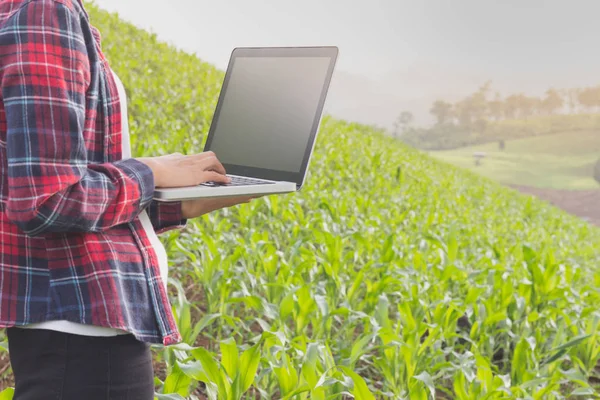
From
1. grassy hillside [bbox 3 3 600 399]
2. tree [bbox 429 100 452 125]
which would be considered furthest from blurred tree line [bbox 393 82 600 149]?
grassy hillside [bbox 3 3 600 399]

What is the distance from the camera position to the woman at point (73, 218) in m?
1.09

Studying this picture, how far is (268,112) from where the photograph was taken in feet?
5.87

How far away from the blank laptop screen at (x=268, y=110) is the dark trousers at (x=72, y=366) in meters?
0.63

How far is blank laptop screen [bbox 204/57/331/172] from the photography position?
5.57ft

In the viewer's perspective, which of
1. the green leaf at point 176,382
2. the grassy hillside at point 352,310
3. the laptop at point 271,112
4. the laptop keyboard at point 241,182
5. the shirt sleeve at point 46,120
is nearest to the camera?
the shirt sleeve at point 46,120

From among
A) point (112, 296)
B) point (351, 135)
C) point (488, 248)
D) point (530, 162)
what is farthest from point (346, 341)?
point (530, 162)

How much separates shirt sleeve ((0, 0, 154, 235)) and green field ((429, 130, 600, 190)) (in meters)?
38.9

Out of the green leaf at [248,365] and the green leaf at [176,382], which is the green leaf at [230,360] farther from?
the green leaf at [176,382]

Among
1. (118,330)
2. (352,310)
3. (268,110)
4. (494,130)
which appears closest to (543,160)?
(494,130)

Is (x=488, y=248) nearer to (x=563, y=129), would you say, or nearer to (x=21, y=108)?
(x=21, y=108)

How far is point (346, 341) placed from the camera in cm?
326

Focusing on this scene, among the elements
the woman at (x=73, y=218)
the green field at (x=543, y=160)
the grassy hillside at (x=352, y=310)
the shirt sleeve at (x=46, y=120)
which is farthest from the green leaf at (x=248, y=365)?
the green field at (x=543, y=160)

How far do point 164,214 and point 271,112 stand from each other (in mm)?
416

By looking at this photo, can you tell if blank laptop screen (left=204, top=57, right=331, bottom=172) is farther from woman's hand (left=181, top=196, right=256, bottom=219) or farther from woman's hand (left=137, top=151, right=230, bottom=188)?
woman's hand (left=137, top=151, right=230, bottom=188)
